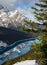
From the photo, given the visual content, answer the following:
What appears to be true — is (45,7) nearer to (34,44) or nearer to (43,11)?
(43,11)

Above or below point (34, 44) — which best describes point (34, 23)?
above

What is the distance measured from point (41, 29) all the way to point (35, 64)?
3.68m

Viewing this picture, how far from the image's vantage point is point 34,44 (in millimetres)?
16156

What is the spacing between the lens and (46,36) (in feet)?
52.0

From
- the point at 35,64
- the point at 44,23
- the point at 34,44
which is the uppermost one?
the point at 44,23

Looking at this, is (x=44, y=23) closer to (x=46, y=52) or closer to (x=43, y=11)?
(x=43, y=11)

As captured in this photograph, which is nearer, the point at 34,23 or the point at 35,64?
the point at 34,23

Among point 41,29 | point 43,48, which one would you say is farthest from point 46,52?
point 41,29

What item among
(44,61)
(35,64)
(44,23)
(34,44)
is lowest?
(35,64)

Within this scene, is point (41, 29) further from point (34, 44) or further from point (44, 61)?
point (44, 61)

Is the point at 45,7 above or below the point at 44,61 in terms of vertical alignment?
above

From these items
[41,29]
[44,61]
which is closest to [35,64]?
[44,61]

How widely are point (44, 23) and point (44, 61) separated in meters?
2.45

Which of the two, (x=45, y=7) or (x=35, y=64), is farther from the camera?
(x=35, y=64)
